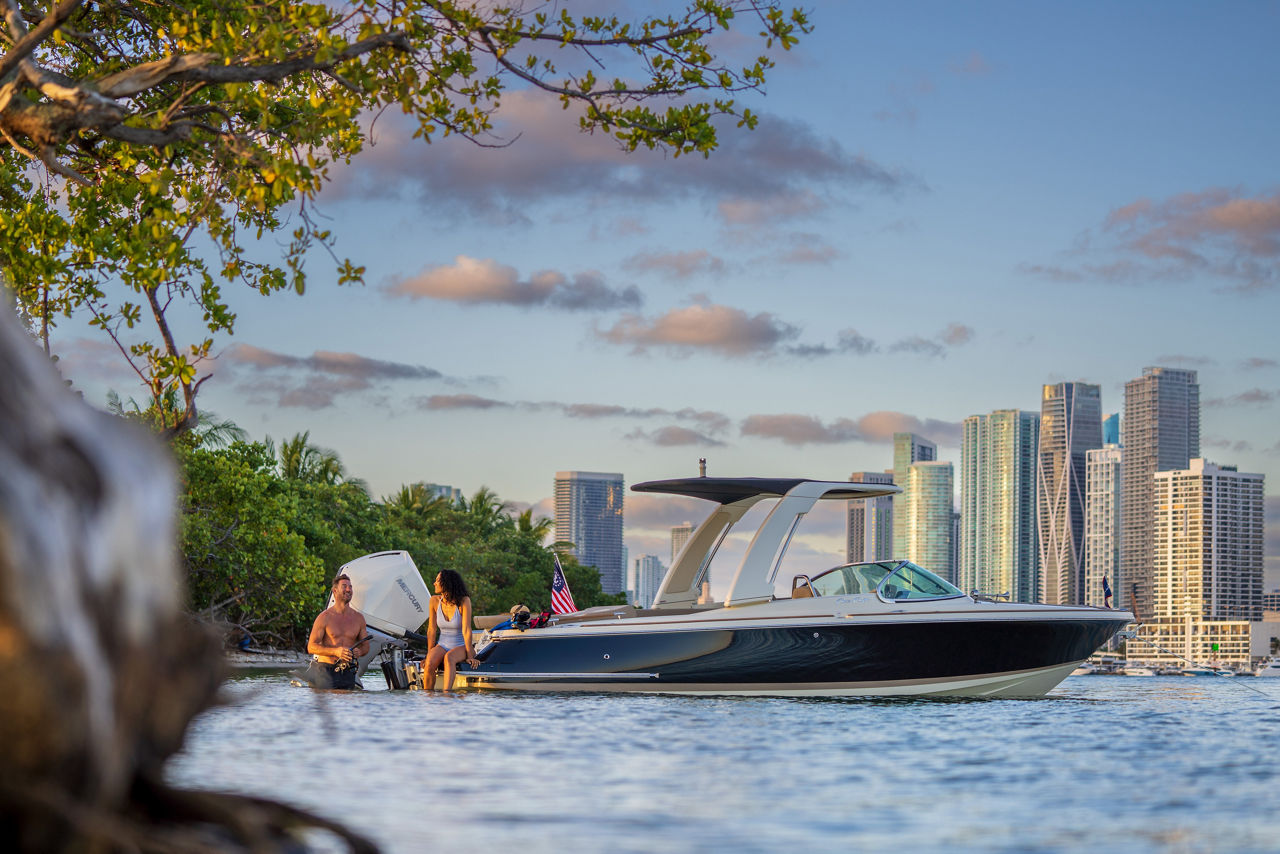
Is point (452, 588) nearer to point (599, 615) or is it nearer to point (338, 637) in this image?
point (338, 637)

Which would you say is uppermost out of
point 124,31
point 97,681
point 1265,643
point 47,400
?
point 124,31

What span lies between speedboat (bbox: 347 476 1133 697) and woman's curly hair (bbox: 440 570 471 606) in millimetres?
742

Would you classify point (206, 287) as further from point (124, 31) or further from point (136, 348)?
point (124, 31)

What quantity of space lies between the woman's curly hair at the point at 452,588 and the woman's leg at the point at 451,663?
601 millimetres

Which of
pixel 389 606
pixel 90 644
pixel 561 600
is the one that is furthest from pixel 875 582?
pixel 90 644

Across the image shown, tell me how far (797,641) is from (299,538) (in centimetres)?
1704

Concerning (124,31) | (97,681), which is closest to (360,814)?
(97,681)

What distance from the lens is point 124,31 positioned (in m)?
11.5

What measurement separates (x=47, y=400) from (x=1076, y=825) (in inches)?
174

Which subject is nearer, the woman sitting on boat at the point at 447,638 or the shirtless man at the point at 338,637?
the shirtless man at the point at 338,637

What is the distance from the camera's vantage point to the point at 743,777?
283 inches

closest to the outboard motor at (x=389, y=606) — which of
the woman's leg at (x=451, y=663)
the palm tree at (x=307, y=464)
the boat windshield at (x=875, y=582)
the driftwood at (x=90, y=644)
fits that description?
the woman's leg at (x=451, y=663)

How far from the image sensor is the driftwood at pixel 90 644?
10.7 ft

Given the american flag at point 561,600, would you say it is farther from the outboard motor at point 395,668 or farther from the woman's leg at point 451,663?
the woman's leg at point 451,663
